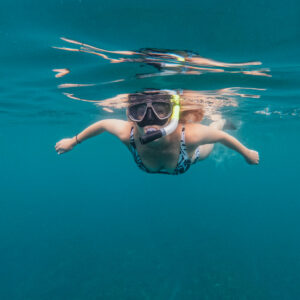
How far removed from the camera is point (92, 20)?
5.21 metres

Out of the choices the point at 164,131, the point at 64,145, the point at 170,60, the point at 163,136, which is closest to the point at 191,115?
the point at 170,60

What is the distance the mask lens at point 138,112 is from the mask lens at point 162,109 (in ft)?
0.74

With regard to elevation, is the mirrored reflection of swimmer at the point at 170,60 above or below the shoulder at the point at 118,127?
above

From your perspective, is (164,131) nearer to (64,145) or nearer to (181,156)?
(181,156)

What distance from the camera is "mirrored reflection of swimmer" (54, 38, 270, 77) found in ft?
21.3

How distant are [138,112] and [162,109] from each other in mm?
505

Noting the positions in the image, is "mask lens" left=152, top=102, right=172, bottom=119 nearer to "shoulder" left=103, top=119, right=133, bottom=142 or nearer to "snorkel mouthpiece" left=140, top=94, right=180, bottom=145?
"snorkel mouthpiece" left=140, top=94, right=180, bottom=145

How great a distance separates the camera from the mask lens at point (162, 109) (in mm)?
4680

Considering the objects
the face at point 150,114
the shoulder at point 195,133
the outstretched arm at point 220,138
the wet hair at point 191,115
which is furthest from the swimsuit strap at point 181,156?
the wet hair at point 191,115

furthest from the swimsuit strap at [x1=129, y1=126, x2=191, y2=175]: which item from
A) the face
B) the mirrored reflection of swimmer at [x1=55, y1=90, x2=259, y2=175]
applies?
the face

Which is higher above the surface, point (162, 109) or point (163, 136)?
point (162, 109)

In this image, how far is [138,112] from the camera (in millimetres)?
4672

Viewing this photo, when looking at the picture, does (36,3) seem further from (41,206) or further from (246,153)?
(41,206)

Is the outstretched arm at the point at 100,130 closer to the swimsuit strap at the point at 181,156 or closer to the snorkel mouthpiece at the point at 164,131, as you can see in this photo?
the swimsuit strap at the point at 181,156
